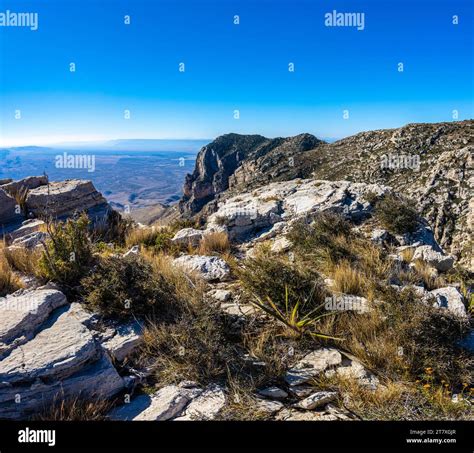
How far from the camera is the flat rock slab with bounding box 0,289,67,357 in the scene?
12.3 feet

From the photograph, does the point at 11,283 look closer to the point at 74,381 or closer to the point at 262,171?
the point at 74,381

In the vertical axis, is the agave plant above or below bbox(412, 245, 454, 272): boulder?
below

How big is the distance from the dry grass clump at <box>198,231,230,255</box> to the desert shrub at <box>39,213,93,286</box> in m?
2.88

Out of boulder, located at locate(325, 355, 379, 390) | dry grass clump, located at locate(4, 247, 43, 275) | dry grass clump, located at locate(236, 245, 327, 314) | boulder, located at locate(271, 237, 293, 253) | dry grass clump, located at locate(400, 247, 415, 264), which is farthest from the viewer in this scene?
boulder, located at locate(271, 237, 293, 253)

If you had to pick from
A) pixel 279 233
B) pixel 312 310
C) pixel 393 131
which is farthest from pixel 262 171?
pixel 312 310

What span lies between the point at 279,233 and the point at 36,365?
6.89m

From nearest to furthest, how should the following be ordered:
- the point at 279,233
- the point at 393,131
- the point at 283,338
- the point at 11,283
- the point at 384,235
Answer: the point at 283,338 < the point at 11,283 < the point at 384,235 < the point at 279,233 < the point at 393,131

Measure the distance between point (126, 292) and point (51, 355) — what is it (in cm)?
134

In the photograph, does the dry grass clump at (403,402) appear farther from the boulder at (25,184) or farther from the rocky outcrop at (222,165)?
the rocky outcrop at (222,165)

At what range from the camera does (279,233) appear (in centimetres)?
927

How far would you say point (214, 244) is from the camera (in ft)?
27.5

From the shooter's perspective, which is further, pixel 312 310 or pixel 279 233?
pixel 279 233

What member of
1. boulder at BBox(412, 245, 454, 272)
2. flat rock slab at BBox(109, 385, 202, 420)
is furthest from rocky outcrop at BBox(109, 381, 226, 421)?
boulder at BBox(412, 245, 454, 272)

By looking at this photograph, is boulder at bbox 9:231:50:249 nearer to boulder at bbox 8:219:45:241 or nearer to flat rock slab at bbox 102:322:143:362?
boulder at bbox 8:219:45:241
